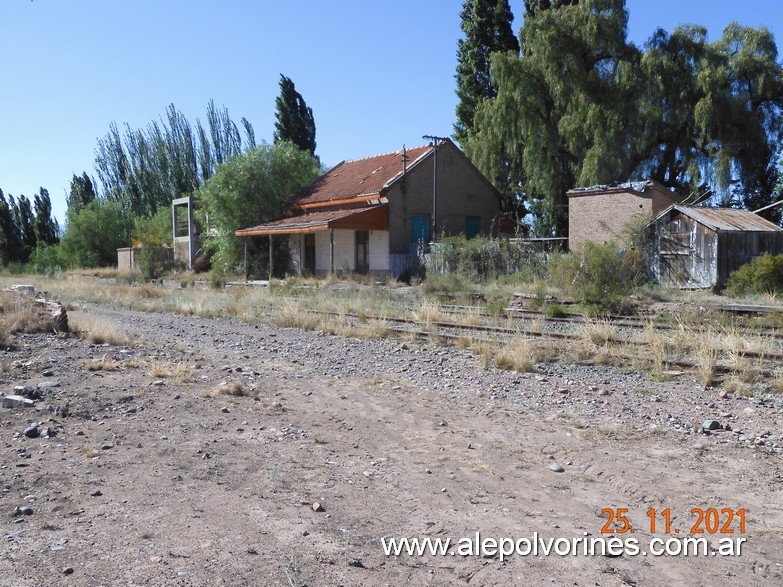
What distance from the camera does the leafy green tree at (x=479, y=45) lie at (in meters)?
40.4

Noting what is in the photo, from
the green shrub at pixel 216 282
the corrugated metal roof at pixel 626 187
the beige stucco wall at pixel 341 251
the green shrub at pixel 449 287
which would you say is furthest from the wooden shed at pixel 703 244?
the green shrub at pixel 216 282

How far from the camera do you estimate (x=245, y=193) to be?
3784cm

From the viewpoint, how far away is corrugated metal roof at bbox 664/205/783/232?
A: 21.5 meters

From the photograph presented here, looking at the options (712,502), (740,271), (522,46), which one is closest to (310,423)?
(712,502)

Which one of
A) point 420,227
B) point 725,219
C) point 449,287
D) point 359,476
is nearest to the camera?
point 359,476

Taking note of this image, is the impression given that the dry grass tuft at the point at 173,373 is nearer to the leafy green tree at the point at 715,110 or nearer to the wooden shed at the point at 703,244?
the wooden shed at the point at 703,244

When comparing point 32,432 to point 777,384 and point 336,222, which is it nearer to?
point 777,384

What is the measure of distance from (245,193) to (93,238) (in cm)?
2691

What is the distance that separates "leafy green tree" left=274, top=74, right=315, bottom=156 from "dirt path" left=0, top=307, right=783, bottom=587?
4581 cm

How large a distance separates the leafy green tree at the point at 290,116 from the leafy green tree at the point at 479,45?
15.4 meters

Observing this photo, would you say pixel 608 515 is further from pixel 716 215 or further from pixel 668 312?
pixel 716 215

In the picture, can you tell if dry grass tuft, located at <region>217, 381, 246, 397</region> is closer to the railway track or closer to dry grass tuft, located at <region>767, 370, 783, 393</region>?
the railway track

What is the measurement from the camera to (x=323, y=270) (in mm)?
34812

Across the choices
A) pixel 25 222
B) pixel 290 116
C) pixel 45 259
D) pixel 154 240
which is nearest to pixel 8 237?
pixel 25 222
